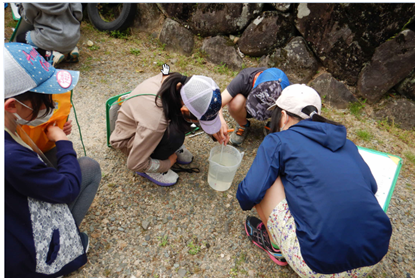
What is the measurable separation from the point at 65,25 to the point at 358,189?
337 centimetres

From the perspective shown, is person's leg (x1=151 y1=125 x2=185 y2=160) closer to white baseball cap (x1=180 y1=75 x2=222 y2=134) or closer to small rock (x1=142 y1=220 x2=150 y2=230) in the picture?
white baseball cap (x1=180 y1=75 x2=222 y2=134)

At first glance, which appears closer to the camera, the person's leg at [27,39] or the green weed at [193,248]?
the green weed at [193,248]

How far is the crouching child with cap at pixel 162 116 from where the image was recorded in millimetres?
1575

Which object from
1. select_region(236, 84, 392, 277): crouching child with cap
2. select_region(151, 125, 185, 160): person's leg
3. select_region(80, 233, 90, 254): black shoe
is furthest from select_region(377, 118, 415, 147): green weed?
select_region(80, 233, 90, 254): black shoe

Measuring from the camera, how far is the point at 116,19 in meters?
4.21

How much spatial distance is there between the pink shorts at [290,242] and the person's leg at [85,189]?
1.12 m

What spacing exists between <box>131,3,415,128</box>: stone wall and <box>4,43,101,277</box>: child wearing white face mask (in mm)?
2795

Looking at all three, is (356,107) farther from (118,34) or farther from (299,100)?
(118,34)

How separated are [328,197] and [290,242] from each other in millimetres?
367

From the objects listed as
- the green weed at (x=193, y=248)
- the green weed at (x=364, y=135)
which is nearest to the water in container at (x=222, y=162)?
the green weed at (x=193, y=248)

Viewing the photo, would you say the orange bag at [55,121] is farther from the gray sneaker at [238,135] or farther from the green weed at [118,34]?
the green weed at [118,34]

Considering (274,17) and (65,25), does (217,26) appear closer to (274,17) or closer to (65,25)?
(274,17)

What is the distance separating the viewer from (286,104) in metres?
1.65

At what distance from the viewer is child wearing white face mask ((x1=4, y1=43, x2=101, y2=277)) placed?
1078mm
